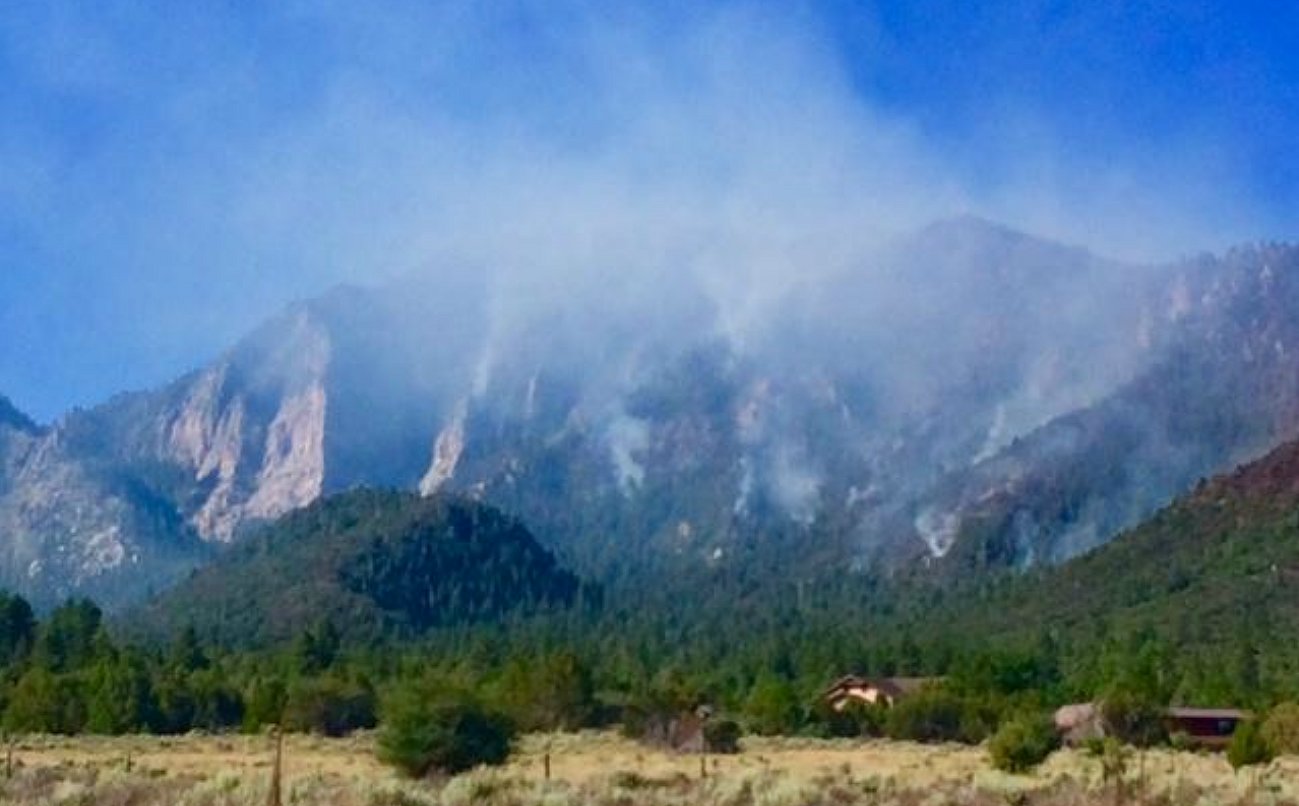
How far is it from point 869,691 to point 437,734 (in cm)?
6504

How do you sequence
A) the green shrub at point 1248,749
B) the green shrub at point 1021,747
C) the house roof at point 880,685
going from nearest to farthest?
the green shrub at point 1021,747
the green shrub at point 1248,749
the house roof at point 880,685

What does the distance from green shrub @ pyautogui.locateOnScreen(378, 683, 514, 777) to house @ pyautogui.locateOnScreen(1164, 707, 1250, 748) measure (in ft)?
132

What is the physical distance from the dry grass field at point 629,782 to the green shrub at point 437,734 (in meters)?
0.98

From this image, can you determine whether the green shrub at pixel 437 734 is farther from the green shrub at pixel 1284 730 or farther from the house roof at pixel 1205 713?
the house roof at pixel 1205 713

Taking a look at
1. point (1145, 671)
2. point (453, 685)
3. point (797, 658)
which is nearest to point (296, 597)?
point (797, 658)

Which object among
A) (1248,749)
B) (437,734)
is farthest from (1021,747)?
(437,734)

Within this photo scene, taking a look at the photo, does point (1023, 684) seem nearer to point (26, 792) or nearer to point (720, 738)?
point (720, 738)

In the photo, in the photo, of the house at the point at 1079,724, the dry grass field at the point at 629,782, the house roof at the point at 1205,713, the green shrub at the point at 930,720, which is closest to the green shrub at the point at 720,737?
the dry grass field at the point at 629,782

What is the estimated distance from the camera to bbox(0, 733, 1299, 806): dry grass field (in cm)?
3123

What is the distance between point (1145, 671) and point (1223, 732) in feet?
49.3

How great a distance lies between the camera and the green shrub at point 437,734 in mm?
46031

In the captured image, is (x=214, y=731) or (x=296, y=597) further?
(x=296, y=597)

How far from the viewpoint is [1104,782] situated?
34.1m

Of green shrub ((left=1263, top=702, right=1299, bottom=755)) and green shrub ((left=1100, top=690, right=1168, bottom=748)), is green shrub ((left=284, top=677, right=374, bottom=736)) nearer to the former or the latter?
green shrub ((left=1100, top=690, right=1168, bottom=748))
